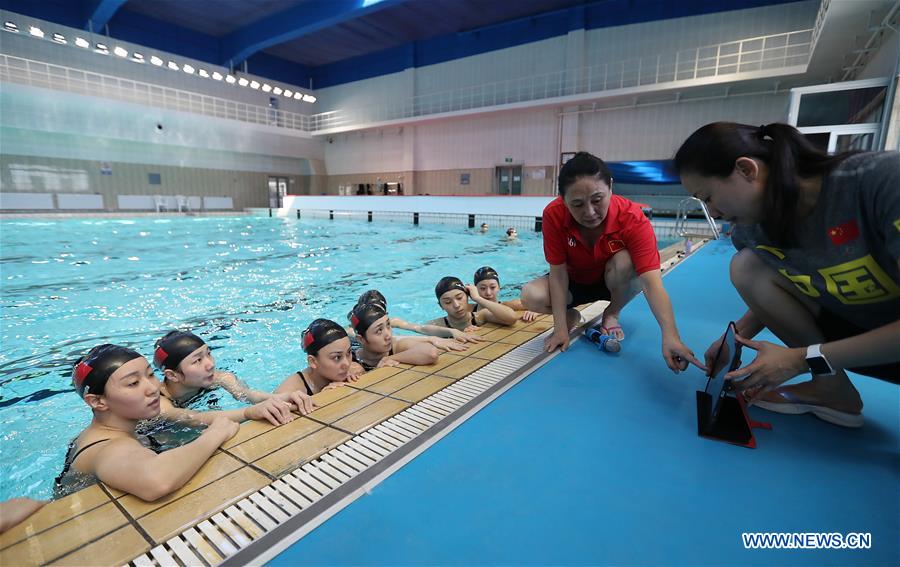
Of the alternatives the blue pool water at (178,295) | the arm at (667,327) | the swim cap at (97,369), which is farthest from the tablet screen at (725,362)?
the blue pool water at (178,295)

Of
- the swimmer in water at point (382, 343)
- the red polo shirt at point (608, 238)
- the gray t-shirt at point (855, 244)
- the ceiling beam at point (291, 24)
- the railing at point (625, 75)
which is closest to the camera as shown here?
the gray t-shirt at point (855, 244)

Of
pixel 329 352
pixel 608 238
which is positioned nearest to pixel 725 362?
pixel 608 238

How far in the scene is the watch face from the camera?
1119 mm

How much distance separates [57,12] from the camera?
50.6 ft

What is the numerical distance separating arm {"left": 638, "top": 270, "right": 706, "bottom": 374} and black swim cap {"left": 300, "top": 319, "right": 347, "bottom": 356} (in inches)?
57.0

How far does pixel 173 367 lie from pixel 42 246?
30.8ft

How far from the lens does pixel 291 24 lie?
1598cm

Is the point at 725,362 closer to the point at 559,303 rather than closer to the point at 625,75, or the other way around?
the point at 559,303

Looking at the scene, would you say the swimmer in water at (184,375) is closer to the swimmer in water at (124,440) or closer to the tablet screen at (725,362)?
the swimmer in water at (124,440)

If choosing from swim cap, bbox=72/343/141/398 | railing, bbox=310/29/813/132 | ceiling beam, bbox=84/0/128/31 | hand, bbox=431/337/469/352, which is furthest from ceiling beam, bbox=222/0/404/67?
swim cap, bbox=72/343/141/398

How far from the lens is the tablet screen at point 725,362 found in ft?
4.43

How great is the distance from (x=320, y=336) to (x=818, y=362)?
72.9 inches
